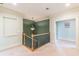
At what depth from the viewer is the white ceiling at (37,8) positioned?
1.10 metres

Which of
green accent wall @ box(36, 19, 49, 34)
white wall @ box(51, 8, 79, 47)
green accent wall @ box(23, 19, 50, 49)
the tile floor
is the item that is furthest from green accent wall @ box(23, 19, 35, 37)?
white wall @ box(51, 8, 79, 47)

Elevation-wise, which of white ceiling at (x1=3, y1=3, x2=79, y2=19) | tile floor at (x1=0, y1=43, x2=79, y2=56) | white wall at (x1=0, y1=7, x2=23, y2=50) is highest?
white ceiling at (x1=3, y1=3, x2=79, y2=19)

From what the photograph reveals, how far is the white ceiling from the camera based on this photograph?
1.10 metres

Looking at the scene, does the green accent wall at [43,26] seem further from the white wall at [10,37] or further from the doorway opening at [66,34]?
the white wall at [10,37]

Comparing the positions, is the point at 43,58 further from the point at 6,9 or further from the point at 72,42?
the point at 6,9

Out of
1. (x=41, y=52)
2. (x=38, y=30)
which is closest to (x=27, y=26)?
(x=38, y=30)

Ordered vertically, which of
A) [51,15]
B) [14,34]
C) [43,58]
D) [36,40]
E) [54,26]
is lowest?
[43,58]

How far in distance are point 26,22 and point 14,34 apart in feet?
0.82

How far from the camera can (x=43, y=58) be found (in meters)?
1.11

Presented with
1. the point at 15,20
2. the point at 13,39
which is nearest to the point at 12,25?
the point at 15,20

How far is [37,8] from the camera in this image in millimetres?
1186

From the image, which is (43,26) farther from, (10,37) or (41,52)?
(10,37)

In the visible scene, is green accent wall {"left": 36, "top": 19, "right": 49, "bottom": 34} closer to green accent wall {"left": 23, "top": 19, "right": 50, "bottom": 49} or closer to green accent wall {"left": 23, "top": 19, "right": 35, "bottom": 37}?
green accent wall {"left": 23, "top": 19, "right": 50, "bottom": 49}

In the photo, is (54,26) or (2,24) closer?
(2,24)
